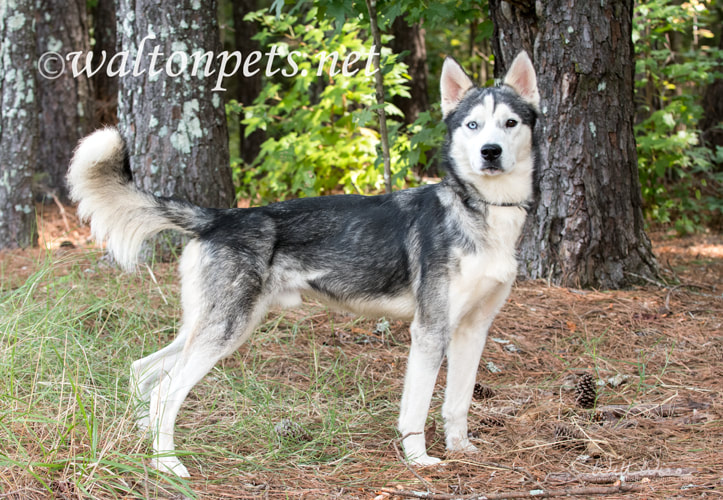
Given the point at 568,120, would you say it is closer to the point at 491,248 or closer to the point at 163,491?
the point at 491,248

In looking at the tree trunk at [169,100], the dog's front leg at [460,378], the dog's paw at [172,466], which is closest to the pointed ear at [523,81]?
the dog's front leg at [460,378]

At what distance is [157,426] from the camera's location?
3049 millimetres

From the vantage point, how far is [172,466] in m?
3.06

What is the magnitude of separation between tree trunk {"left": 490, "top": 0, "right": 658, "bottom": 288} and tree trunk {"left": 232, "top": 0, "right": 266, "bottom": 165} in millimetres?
8183

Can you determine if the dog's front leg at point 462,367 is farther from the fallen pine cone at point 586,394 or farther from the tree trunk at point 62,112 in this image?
the tree trunk at point 62,112

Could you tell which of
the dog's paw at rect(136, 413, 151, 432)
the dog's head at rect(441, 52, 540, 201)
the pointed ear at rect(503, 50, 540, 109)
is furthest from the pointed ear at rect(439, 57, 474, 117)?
the dog's paw at rect(136, 413, 151, 432)

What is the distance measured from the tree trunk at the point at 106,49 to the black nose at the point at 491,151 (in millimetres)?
9413

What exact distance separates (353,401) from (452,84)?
1.89 metres

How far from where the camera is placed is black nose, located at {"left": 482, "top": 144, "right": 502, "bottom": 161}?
3.24 metres

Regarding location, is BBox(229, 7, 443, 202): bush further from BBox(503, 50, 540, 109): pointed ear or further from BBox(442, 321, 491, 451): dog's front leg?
BBox(442, 321, 491, 451): dog's front leg

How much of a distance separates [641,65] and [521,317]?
4797mm

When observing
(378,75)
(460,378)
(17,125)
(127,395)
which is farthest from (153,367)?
(17,125)

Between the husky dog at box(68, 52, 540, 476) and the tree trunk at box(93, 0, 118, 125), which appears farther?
the tree trunk at box(93, 0, 118, 125)

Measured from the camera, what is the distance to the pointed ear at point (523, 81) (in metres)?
3.51
